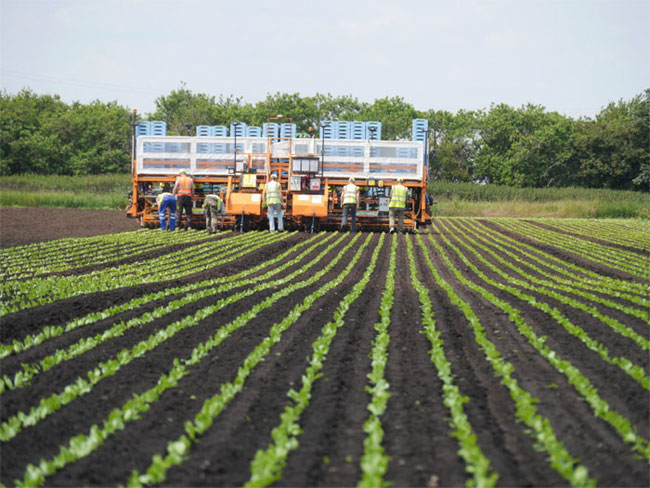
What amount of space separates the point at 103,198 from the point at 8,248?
24.5 metres

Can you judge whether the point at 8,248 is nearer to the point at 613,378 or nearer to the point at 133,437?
the point at 133,437

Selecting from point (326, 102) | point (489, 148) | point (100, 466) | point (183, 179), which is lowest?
point (100, 466)

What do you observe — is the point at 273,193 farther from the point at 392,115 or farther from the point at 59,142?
the point at 392,115

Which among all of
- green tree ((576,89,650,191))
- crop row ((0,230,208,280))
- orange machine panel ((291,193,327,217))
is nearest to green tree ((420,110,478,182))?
green tree ((576,89,650,191))

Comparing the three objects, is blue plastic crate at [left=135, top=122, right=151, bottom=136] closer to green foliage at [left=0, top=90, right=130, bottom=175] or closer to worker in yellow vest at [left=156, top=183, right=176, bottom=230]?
worker in yellow vest at [left=156, top=183, right=176, bottom=230]

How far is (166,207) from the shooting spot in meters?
21.0

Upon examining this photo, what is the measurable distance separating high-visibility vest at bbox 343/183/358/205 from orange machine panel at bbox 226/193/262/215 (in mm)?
2665

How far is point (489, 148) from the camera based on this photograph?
208ft

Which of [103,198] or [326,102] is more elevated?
[326,102]

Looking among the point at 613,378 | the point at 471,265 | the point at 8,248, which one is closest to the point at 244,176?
the point at 8,248

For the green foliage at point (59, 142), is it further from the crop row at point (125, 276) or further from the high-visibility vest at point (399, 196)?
the crop row at point (125, 276)

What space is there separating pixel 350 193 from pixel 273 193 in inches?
92.2

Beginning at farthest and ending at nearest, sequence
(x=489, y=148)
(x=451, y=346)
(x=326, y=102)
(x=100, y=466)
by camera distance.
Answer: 1. (x=326, y=102)
2. (x=489, y=148)
3. (x=451, y=346)
4. (x=100, y=466)

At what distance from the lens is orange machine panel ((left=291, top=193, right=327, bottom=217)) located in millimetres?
21141
